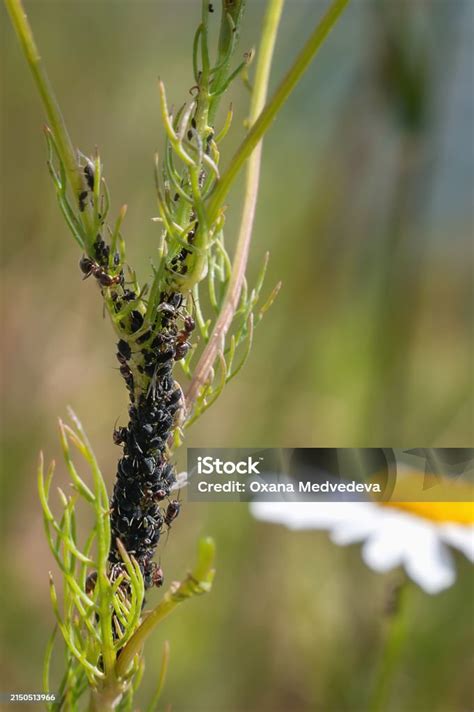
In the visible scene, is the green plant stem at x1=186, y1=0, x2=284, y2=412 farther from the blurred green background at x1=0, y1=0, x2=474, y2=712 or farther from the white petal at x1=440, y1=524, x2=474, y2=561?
the blurred green background at x1=0, y1=0, x2=474, y2=712

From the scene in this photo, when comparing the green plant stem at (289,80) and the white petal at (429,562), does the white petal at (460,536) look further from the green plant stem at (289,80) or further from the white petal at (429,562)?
the green plant stem at (289,80)

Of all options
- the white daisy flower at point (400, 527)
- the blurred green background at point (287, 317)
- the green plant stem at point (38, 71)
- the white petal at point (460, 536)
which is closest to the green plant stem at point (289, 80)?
the green plant stem at point (38, 71)

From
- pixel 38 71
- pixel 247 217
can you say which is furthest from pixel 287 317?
pixel 38 71

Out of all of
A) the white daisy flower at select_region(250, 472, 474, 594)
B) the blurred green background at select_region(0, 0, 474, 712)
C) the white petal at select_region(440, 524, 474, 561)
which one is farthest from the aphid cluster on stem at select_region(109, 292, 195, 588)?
the blurred green background at select_region(0, 0, 474, 712)

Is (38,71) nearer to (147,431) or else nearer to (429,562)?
(147,431)

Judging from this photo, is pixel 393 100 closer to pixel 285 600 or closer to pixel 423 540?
pixel 423 540

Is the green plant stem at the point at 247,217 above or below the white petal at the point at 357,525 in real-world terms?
above
